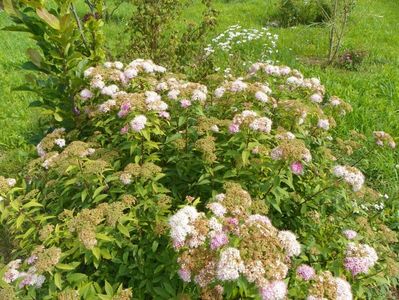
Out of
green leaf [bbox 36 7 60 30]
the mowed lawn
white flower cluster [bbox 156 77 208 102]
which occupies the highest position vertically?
green leaf [bbox 36 7 60 30]

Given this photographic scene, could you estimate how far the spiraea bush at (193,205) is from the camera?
217 cm

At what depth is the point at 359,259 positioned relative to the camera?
241 cm

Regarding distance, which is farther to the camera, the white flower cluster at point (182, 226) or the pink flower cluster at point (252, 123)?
the pink flower cluster at point (252, 123)

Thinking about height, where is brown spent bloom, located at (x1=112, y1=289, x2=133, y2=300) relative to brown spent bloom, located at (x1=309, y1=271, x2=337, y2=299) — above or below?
below

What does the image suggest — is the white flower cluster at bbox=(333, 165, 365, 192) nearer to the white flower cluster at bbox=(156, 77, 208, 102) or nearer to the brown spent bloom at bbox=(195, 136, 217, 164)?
the brown spent bloom at bbox=(195, 136, 217, 164)

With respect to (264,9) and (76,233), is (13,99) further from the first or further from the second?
(264,9)

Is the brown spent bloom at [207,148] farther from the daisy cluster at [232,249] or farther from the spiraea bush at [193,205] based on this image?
the daisy cluster at [232,249]

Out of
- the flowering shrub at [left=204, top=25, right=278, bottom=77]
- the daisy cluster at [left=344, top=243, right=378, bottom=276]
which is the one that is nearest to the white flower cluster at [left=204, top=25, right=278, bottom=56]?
the flowering shrub at [left=204, top=25, right=278, bottom=77]

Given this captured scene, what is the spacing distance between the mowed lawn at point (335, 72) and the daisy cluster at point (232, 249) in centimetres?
223

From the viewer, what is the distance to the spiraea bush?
2.17 meters

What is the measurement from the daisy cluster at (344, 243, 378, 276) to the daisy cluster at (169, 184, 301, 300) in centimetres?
42

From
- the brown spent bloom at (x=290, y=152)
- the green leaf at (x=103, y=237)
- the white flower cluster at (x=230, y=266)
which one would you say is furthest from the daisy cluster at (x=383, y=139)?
the green leaf at (x=103, y=237)

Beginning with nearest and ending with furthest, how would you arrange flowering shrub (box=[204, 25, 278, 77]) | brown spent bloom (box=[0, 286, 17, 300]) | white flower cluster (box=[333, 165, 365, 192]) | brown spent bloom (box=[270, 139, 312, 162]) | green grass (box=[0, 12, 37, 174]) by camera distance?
1. brown spent bloom (box=[0, 286, 17, 300])
2. brown spent bloom (box=[270, 139, 312, 162])
3. white flower cluster (box=[333, 165, 365, 192])
4. green grass (box=[0, 12, 37, 174])
5. flowering shrub (box=[204, 25, 278, 77])

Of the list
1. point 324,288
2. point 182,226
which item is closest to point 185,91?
point 182,226
